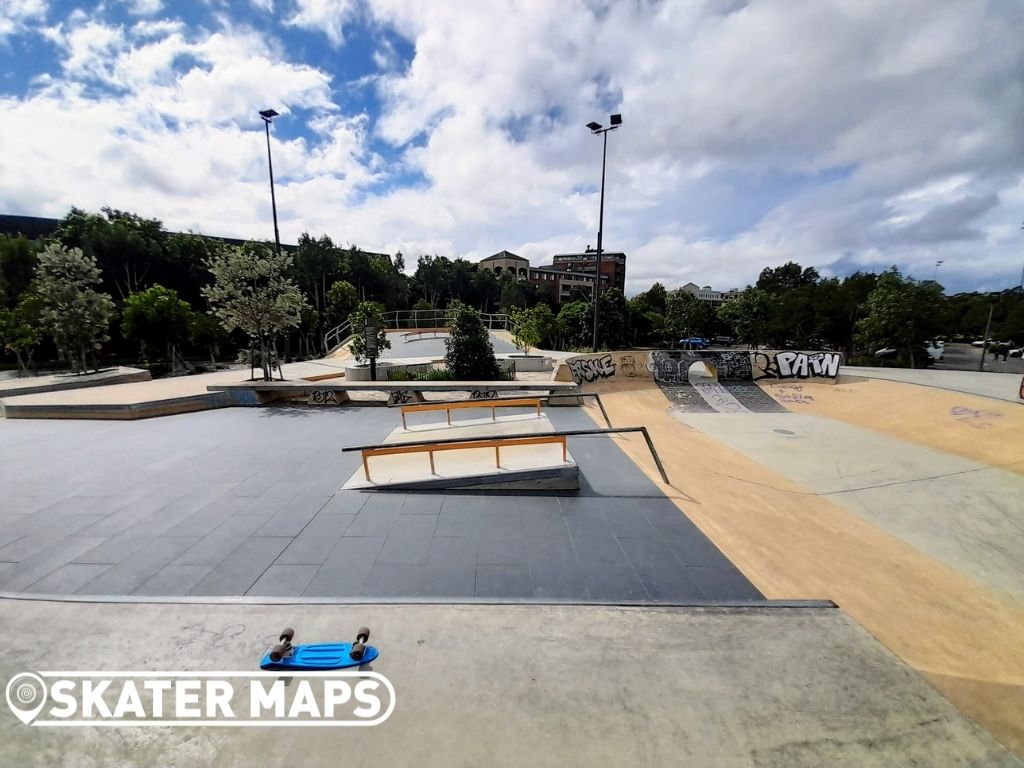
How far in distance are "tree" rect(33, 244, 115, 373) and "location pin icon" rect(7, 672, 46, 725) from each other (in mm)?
21088

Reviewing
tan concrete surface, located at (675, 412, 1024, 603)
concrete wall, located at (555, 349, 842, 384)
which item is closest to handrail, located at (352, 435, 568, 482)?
tan concrete surface, located at (675, 412, 1024, 603)

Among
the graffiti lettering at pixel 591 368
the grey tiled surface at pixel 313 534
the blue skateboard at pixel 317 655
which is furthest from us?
the graffiti lettering at pixel 591 368

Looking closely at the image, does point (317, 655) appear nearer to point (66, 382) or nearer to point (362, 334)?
point (362, 334)

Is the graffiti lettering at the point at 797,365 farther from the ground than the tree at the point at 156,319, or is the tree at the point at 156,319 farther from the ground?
the tree at the point at 156,319

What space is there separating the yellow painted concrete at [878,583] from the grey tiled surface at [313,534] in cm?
57

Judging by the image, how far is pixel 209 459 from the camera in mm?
6418

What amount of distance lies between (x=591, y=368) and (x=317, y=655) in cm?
1461

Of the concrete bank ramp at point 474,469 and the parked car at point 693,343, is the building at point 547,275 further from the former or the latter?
the concrete bank ramp at point 474,469

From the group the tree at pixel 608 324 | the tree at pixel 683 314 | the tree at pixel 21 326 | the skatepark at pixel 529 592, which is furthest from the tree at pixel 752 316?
the tree at pixel 21 326

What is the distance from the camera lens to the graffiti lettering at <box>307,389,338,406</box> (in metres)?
10.3

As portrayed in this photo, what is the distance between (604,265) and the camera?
3565 inches

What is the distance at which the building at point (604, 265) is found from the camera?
8962 cm

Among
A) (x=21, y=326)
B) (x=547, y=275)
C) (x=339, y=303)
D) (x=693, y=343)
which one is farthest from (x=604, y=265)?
(x=21, y=326)

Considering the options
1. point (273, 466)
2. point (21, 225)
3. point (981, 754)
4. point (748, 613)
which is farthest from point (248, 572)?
point (21, 225)
